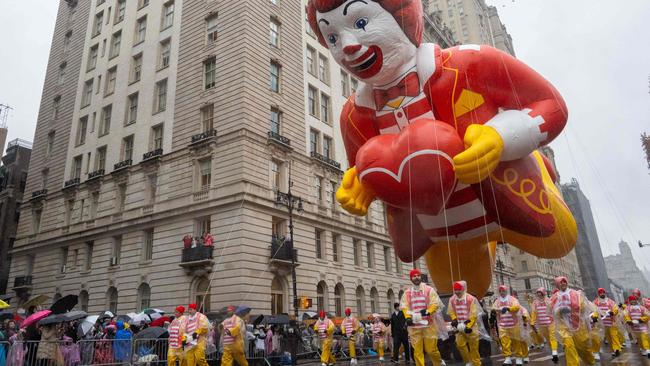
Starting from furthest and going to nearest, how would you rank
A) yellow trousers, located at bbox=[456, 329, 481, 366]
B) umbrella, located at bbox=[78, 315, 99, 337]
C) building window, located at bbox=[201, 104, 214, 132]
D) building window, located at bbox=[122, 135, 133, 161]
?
building window, located at bbox=[122, 135, 133, 161] → building window, located at bbox=[201, 104, 214, 132] → umbrella, located at bbox=[78, 315, 99, 337] → yellow trousers, located at bbox=[456, 329, 481, 366]

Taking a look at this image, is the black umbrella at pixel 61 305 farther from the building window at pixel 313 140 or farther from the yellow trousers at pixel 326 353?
the building window at pixel 313 140

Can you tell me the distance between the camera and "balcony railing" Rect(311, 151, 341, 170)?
94.2ft

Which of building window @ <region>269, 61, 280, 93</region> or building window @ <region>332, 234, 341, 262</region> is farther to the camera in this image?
building window @ <region>332, 234, 341, 262</region>

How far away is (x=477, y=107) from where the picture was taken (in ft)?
18.5

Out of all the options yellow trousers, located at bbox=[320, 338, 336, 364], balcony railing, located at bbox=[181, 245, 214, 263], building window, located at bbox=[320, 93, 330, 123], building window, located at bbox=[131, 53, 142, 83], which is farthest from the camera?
building window, located at bbox=[131, 53, 142, 83]

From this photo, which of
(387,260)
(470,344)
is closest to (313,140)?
(387,260)

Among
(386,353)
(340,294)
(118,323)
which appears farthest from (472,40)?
(118,323)

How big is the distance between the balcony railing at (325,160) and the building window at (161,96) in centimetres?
1008

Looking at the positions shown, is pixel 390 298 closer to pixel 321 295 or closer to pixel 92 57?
pixel 321 295

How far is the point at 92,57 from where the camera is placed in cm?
3631

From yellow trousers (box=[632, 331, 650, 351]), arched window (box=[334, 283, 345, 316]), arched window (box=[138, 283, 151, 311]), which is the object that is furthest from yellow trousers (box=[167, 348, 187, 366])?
arched window (box=[334, 283, 345, 316])

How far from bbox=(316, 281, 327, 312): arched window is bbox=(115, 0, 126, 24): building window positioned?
25.5 m

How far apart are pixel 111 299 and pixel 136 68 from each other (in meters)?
16.1

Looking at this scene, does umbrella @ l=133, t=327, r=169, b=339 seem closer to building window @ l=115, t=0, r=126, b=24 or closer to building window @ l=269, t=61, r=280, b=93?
building window @ l=269, t=61, r=280, b=93
